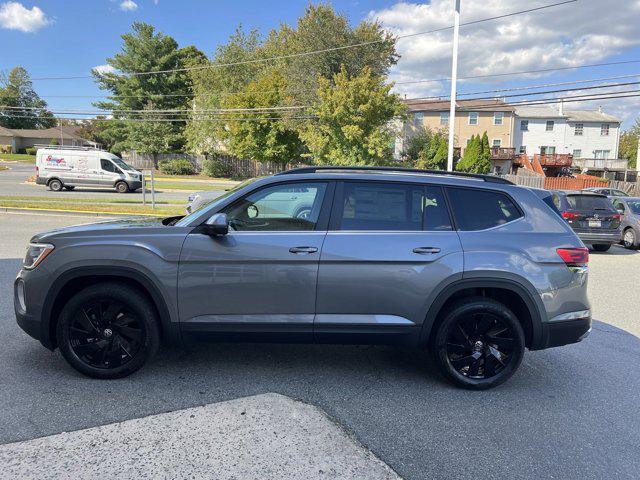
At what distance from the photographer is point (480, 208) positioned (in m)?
3.94

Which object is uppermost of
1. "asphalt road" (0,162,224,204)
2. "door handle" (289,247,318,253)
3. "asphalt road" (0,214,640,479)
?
"door handle" (289,247,318,253)

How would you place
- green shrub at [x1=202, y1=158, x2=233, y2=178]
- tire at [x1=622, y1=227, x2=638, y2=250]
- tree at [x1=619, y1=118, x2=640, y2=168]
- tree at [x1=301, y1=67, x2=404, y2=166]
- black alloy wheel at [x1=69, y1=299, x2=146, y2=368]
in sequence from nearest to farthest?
black alloy wheel at [x1=69, y1=299, x2=146, y2=368] < tire at [x1=622, y1=227, x2=638, y2=250] < tree at [x1=301, y1=67, x2=404, y2=166] < green shrub at [x1=202, y1=158, x2=233, y2=178] < tree at [x1=619, y1=118, x2=640, y2=168]

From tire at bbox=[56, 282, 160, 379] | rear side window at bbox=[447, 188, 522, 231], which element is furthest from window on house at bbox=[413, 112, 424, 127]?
tire at bbox=[56, 282, 160, 379]

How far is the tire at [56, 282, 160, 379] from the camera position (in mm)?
3717

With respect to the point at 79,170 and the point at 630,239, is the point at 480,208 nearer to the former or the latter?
the point at 630,239

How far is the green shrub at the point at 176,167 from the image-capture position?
4544cm

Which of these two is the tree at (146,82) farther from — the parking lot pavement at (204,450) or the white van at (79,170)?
the parking lot pavement at (204,450)

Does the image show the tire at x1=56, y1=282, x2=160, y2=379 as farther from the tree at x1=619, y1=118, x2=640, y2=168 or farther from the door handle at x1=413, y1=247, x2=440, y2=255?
the tree at x1=619, y1=118, x2=640, y2=168

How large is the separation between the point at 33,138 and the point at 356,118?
8438 cm

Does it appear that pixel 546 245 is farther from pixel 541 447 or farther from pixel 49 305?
pixel 49 305

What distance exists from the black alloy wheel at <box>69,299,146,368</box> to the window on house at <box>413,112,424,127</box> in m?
48.0

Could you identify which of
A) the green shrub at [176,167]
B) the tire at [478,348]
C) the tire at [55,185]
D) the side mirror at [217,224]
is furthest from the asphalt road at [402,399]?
the green shrub at [176,167]

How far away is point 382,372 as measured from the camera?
4.17 meters

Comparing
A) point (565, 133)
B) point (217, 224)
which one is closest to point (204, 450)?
point (217, 224)
